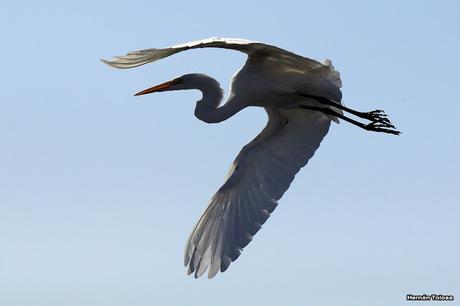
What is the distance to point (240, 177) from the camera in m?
12.5

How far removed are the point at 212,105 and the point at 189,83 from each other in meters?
0.44

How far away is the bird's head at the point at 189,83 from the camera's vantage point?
40.7 ft

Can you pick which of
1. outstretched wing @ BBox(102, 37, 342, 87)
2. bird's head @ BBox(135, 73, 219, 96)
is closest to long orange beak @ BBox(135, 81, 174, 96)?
bird's head @ BBox(135, 73, 219, 96)

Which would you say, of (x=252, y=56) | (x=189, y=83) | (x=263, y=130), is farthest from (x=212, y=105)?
(x=263, y=130)

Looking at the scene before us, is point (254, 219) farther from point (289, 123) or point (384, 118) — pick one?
point (384, 118)

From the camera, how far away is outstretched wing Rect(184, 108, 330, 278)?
38.8 feet

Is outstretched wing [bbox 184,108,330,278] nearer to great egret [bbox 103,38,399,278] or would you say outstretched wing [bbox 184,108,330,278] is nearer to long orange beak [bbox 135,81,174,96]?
great egret [bbox 103,38,399,278]

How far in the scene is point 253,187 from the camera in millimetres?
12484

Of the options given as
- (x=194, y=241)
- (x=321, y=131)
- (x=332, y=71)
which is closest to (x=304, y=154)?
(x=321, y=131)

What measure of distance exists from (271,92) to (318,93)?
0.61 meters

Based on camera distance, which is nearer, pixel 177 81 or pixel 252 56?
pixel 252 56

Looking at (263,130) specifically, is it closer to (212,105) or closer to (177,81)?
(212,105)

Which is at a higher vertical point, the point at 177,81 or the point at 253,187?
the point at 177,81

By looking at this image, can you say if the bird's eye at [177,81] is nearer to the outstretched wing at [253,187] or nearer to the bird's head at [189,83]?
the bird's head at [189,83]
